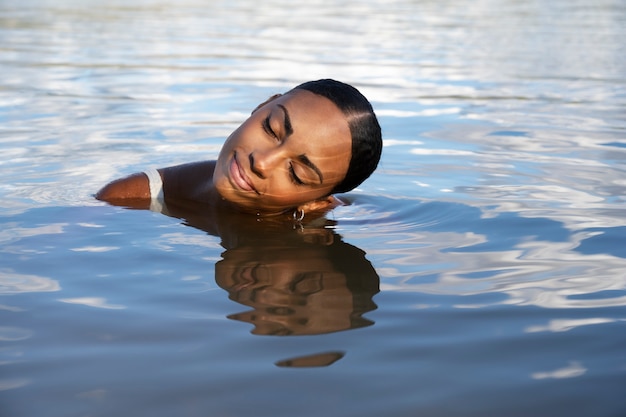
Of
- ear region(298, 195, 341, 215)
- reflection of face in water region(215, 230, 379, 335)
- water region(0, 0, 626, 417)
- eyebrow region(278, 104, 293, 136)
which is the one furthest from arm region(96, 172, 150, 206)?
eyebrow region(278, 104, 293, 136)

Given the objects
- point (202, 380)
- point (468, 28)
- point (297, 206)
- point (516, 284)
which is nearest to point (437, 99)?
point (297, 206)

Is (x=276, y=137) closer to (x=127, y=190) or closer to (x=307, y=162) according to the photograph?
(x=307, y=162)

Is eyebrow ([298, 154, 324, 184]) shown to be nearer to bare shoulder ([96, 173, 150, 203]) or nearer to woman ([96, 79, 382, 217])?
woman ([96, 79, 382, 217])

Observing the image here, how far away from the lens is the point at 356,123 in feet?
14.6

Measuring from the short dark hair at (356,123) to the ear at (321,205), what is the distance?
31 cm

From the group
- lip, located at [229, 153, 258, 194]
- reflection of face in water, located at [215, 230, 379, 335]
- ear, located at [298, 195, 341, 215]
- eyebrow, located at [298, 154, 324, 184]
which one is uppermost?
eyebrow, located at [298, 154, 324, 184]

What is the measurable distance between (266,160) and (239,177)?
191 millimetres

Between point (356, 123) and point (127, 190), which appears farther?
point (127, 190)

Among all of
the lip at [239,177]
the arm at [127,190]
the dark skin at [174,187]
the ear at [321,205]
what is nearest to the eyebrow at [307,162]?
the lip at [239,177]

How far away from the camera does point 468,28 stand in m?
16.7

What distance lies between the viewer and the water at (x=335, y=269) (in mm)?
2689

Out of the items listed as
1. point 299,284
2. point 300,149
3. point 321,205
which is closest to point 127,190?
point 321,205

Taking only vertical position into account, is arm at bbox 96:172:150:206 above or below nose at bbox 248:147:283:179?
below

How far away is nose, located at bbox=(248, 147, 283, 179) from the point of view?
4273 millimetres
